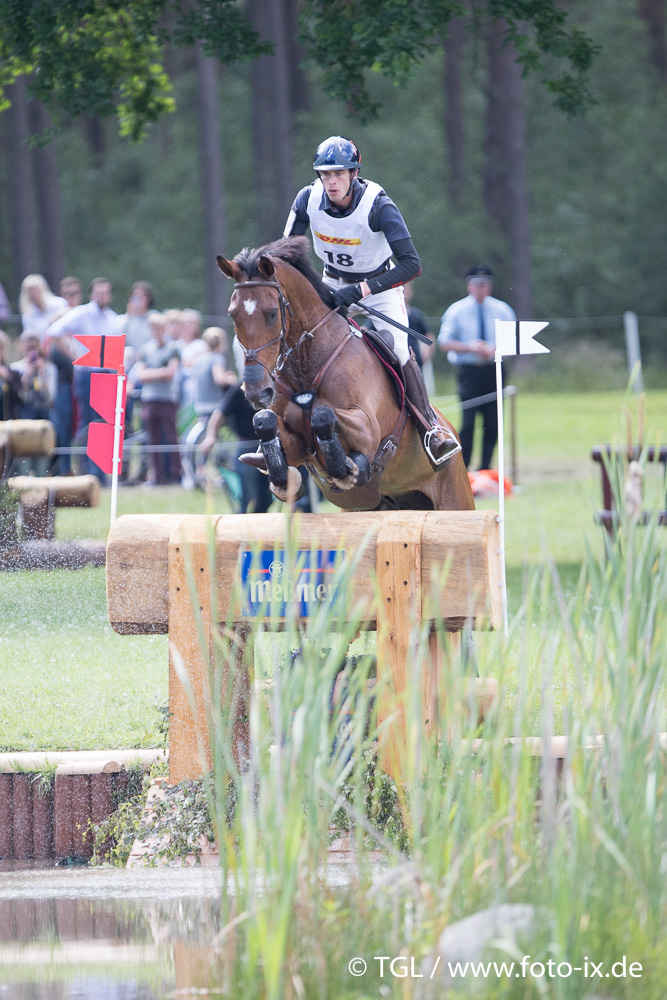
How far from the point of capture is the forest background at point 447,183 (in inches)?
1046

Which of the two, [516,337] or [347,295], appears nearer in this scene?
[347,295]

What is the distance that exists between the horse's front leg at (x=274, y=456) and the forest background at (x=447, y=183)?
59.8ft

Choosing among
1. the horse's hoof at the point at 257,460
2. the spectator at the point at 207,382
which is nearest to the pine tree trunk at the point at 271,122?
the spectator at the point at 207,382

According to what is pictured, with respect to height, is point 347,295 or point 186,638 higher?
point 347,295

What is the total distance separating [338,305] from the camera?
21.5 ft

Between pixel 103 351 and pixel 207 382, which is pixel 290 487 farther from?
pixel 207 382

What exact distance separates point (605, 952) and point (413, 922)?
45cm

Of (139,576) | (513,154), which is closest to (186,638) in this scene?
(139,576)

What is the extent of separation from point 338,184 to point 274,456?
131cm

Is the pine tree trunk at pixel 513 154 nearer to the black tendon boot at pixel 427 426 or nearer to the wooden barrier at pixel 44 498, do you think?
the wooden barrier at pixel 44 498

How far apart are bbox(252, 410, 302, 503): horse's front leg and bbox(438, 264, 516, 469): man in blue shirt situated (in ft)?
23.7

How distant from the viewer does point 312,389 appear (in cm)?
640

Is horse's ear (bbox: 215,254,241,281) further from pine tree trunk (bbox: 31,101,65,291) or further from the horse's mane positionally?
pine tree trunk (bbox: 31,101,65,291)

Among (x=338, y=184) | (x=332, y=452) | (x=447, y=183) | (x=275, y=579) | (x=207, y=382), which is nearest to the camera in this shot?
(x=275, y=579)
